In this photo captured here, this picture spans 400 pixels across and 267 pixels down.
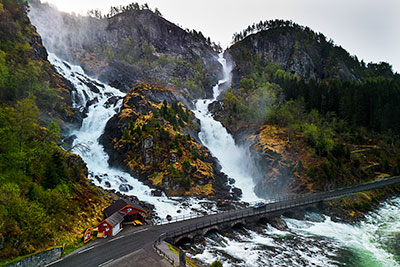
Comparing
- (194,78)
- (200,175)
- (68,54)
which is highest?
(194,78)

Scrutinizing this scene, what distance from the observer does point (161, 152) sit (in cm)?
5934

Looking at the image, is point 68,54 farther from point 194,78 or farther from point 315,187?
point 315,187

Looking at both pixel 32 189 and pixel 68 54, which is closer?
pixel 32 189

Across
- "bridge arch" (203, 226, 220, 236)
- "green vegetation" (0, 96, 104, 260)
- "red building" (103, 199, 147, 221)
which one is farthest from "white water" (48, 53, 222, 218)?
"bridge arch" (203, 226, 220, 236)

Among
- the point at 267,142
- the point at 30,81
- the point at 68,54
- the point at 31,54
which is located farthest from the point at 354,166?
the point at 68,54

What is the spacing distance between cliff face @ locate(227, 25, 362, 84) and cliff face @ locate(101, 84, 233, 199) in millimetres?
77158

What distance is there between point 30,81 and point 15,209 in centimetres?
3751

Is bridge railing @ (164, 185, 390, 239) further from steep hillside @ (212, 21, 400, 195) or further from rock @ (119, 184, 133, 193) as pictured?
rock @ (119, 184, 133, 193)

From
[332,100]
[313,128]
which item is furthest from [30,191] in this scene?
[332,100]

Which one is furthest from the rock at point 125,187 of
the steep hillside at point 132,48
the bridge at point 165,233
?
the steep hillside at point 132,48

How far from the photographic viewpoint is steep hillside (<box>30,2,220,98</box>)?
111500 mm

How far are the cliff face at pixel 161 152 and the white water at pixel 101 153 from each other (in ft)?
7.80

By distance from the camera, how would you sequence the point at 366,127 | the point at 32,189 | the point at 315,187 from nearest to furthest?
the point at 32,189, the point at 315,187, the point at 366,127

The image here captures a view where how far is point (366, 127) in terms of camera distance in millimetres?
86812
